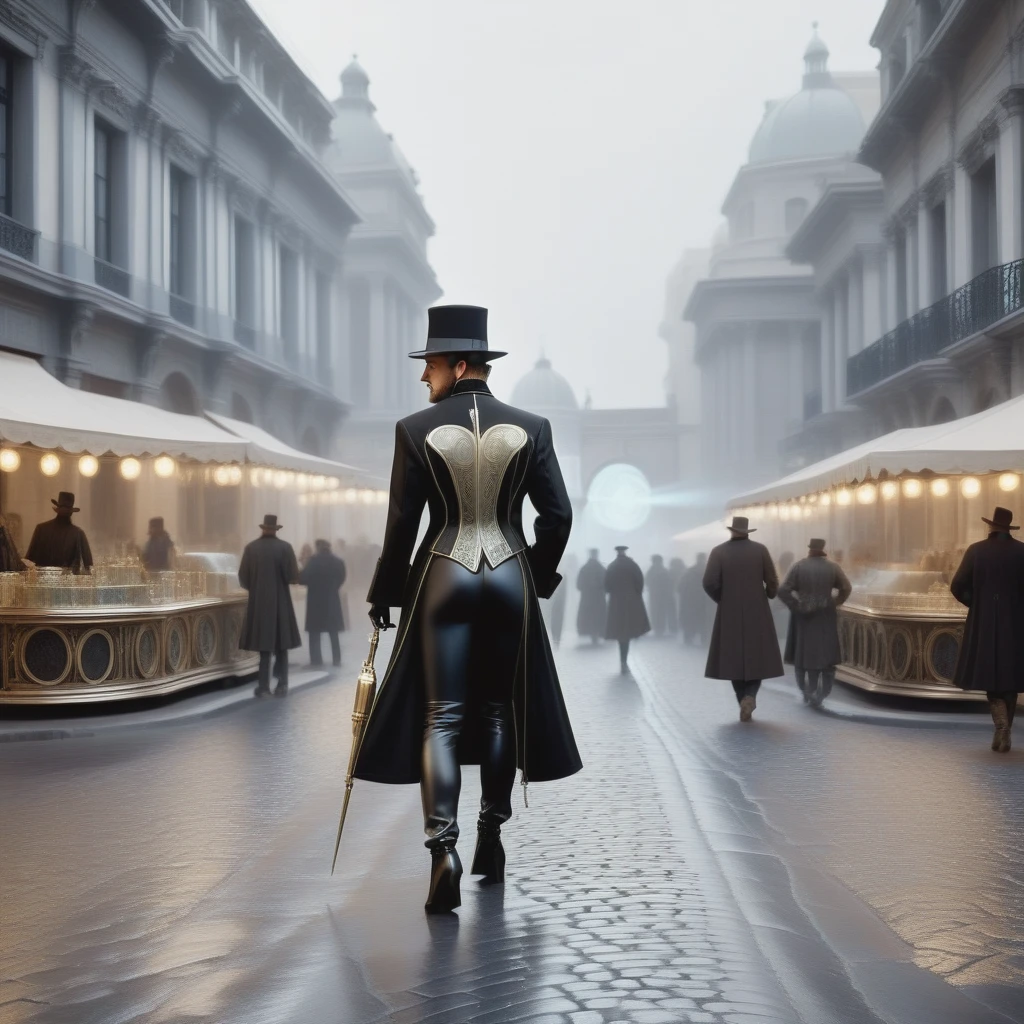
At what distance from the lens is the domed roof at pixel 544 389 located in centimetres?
8844

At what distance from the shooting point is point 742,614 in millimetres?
13086

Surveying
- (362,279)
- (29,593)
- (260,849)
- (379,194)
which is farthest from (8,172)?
(379,194)

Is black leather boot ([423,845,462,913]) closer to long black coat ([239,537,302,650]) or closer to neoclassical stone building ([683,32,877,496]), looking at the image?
long black coat ([239,537,302,650])

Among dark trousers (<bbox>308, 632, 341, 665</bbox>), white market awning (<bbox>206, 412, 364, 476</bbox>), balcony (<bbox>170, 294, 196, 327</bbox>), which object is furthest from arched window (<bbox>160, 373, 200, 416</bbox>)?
dark trousers (<bbox>308, 632, 341, 665</bbox>)

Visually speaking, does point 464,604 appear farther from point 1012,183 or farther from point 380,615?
point 1012,183

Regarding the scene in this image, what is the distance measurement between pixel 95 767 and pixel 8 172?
43.8 feet

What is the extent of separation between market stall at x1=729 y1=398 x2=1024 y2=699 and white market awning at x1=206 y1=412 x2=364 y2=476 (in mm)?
6392

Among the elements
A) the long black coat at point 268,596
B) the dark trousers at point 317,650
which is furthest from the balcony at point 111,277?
the long black coat at point 268,596

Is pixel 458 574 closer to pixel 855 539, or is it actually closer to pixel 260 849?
pixel 260 849

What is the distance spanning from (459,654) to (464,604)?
0.19 m

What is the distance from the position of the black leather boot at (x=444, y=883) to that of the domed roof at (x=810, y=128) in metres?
52.9

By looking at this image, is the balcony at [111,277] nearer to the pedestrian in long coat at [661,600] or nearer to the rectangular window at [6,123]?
the rectangular window at [6,123]

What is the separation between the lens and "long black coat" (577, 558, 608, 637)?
26125 millimetres

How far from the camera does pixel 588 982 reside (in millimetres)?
4438
